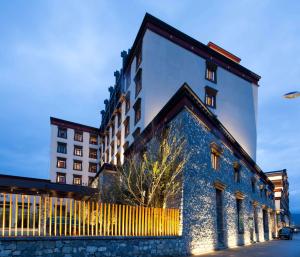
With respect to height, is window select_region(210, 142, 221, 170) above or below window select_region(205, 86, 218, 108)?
below

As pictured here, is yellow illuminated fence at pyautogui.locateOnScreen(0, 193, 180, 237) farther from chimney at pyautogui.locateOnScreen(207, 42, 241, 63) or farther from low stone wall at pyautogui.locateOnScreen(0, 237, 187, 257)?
chimney at pyautogui.locateOnScreen(207, 42, 241, 63)

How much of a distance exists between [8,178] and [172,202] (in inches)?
867

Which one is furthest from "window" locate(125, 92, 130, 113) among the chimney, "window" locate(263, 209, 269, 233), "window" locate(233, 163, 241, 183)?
"window" locate(263, 209, 269, 233)

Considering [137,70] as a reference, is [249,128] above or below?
below

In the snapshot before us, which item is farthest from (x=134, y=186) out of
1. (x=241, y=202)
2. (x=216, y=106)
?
(x=216, y=106)

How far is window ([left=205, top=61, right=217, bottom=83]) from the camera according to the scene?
32.1 metres

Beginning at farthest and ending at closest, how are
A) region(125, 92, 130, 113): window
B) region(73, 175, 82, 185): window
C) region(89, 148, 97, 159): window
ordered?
region(89, 148, 97, 159): window, region(73, 175, 82, 185): window, region(125, 92, 130, 113): window

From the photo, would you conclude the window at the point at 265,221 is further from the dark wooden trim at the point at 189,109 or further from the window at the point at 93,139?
the window at the point at 93,139

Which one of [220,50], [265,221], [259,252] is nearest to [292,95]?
[259,252]

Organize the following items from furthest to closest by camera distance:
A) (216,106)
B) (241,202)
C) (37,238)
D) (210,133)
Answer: (216,106) → (241,202) → (210,133) → (37,238)

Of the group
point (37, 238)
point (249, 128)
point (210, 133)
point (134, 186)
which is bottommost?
point (37, 238)

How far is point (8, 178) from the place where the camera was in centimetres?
3284

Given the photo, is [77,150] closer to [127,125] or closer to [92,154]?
[92,154]

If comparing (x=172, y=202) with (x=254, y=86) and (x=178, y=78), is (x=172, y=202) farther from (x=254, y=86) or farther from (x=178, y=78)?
(x=254, y=86)
